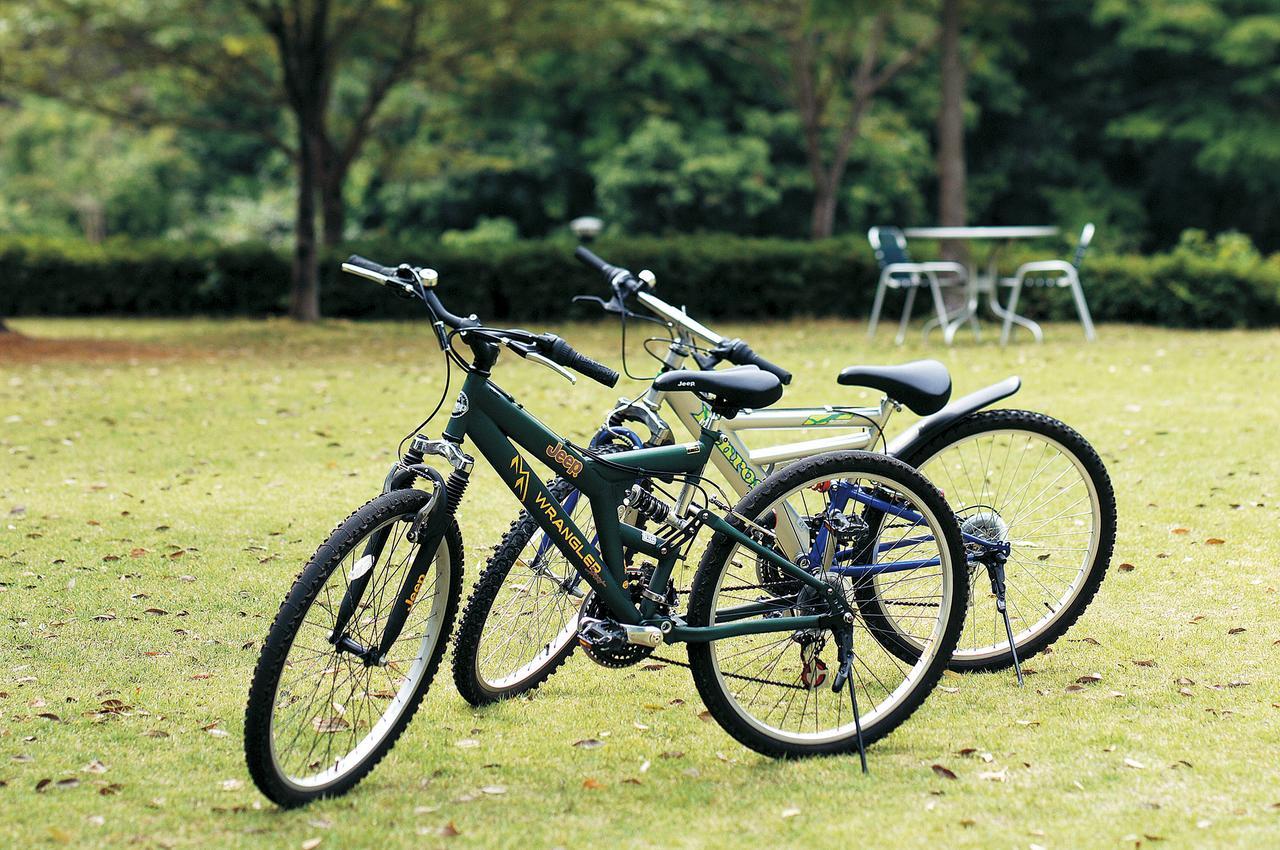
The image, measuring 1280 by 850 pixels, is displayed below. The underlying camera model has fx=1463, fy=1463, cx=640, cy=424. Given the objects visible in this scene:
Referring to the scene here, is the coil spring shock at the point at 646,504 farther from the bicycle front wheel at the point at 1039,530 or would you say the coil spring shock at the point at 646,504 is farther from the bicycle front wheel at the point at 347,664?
the bicycle front wheel at the point at 1039,530

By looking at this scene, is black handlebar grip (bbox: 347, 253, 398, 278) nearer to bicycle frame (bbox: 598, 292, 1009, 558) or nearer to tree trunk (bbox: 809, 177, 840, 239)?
bicycle frame (bbox: 598, 292, 1009, 558)

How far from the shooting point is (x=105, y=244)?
69.2 ft

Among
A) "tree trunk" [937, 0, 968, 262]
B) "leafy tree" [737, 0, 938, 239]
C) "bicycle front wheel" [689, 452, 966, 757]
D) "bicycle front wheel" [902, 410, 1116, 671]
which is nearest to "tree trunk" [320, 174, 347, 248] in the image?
"leafy tree" [737, 0, 938, 239]

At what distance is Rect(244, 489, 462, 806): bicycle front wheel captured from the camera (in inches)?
138

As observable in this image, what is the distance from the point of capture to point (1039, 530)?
5.01 meters

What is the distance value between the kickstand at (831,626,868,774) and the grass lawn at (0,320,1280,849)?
10cm

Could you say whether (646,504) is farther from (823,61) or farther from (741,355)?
(823,61)

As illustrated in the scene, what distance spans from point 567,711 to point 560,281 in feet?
47.4

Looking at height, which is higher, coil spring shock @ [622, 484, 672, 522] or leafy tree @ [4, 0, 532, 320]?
leafy tree @ [4, 0, 532, 320]

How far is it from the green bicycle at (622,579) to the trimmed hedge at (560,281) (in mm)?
13860

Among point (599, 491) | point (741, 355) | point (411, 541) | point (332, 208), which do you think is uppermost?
point (741, 355)

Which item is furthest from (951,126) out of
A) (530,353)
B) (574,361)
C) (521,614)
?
(574,361)

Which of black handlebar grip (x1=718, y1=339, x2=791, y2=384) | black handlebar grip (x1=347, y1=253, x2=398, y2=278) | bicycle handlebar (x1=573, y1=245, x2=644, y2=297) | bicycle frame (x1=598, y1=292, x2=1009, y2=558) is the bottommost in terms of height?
bicycle frame (x1=598, y1=292, x2=1009, y2=558)

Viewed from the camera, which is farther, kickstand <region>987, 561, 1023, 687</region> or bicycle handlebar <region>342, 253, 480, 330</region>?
kickstand <region>987, 561, 1023, 687</region>
